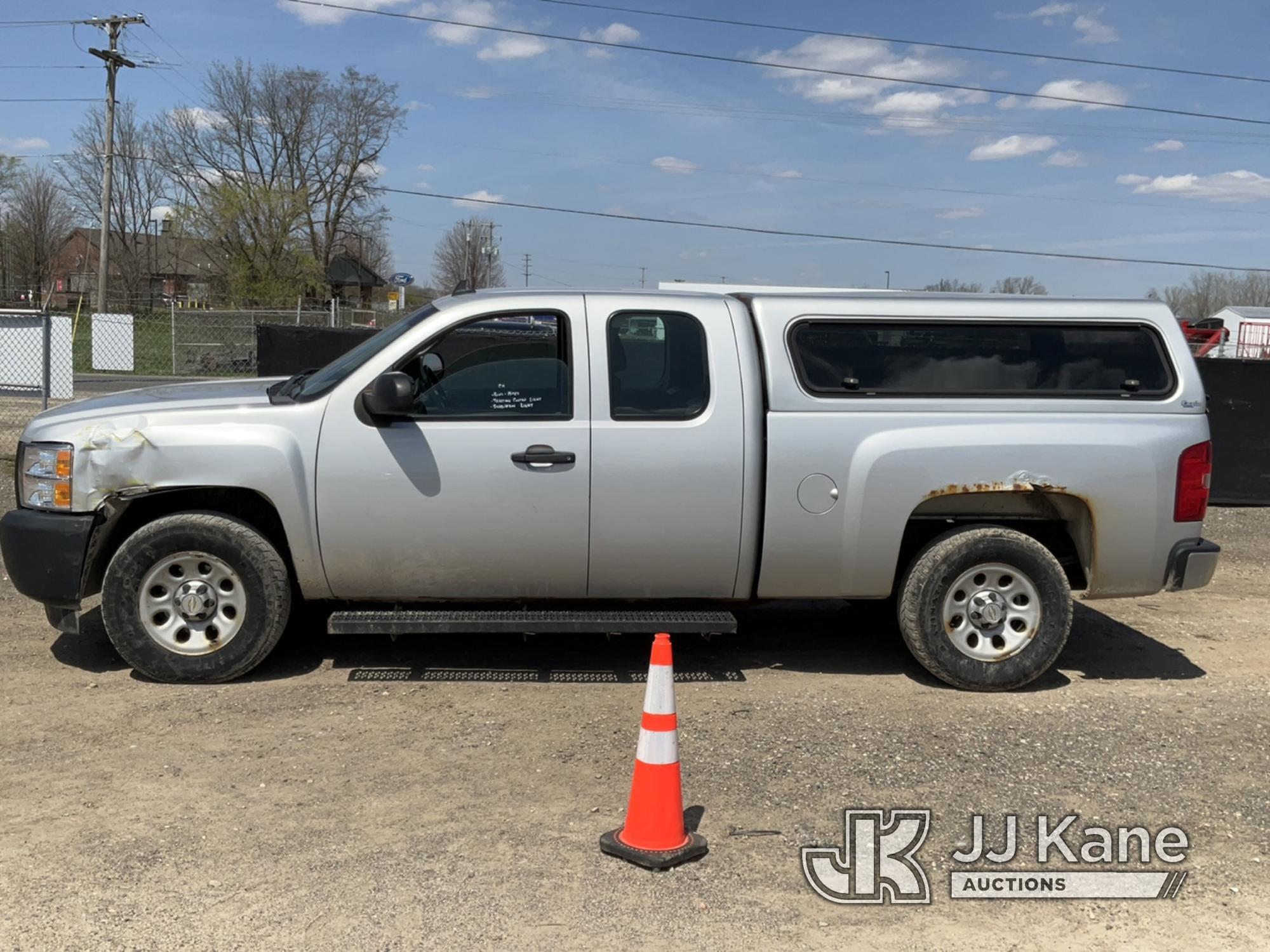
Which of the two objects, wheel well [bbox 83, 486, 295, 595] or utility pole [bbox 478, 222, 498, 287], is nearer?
wheel well [bbox 83, 486, 295, 595]

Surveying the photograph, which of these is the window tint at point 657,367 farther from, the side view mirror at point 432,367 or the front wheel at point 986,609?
the front wheel at point 986,609

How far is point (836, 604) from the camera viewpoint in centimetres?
721

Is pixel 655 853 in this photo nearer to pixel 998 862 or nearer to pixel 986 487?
pixel 998 862

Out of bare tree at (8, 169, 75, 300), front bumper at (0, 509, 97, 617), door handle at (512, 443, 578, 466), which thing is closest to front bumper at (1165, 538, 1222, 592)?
door handle at (512, 443, 578, 466)

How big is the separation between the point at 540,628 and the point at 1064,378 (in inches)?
116

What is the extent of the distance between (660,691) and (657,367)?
6.58 ft

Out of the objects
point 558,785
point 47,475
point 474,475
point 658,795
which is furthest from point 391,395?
point 658,795

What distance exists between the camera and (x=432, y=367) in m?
5.46

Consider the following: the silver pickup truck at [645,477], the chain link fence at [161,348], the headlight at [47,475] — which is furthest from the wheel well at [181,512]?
the chain link fence at [161,348]

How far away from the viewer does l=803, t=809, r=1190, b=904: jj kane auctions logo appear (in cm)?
361

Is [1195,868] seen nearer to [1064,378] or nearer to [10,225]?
[1064,378]

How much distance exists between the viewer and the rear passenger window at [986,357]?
5.37 meters

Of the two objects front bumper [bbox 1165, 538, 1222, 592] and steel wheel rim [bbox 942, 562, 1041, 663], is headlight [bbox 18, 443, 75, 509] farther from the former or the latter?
front bumper [bbox 1165, 538, 1222, 592]

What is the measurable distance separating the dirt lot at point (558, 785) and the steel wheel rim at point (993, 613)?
0.27m
